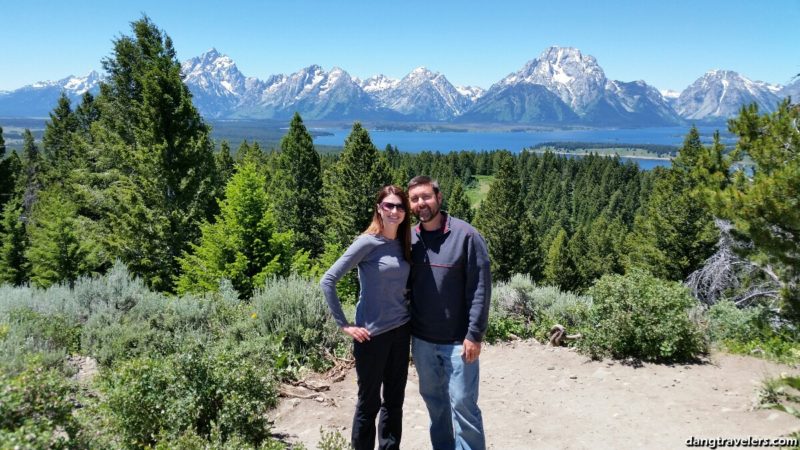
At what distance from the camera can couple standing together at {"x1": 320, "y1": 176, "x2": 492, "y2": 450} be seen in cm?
355

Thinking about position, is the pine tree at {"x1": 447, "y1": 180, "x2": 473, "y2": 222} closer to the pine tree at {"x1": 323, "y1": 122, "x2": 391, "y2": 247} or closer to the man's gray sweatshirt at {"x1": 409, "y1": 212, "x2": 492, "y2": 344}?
the pine tree at {"x1": 323, "y1": 122, "x2": 391, "y2": 247}

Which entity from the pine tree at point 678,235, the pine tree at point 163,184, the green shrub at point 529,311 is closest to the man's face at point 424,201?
the green shrub at point 529,311

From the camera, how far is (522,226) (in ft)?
122

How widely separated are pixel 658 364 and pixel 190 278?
12532 mm

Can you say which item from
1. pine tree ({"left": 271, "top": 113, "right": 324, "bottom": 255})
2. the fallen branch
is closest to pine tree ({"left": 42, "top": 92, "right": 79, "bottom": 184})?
pine tree ({"left": 271, "top": 113, "right": 324, "bottom": 255})

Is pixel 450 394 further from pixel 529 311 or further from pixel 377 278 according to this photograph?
pixel 529 311

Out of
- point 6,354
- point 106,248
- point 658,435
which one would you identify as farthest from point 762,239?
point 106,248

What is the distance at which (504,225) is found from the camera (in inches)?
1431

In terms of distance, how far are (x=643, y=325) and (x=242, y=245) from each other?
34.6 ft

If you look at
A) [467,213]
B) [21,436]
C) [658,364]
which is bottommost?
[467,213]

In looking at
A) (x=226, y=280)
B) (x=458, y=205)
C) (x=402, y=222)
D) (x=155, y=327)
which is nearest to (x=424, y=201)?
(x=402, y=222)

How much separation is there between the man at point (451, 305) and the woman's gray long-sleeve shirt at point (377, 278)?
0.50ft

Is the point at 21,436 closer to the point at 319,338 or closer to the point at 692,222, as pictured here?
the point at 319,338

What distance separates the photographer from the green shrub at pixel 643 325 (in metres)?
6.67
